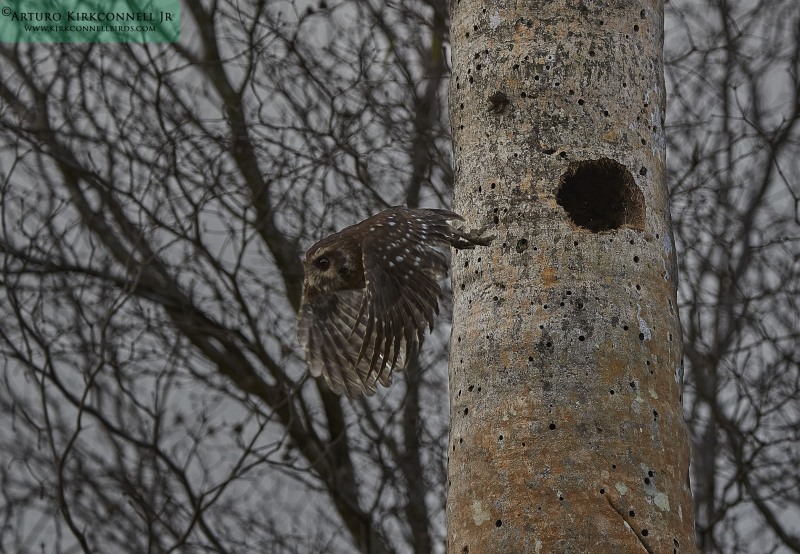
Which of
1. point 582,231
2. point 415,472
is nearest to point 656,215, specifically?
point 582,231

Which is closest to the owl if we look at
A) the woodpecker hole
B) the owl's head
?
the owl's head

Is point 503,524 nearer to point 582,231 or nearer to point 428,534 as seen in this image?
point 582,231

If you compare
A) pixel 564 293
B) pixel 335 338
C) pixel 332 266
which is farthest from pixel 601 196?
pixel 335 338

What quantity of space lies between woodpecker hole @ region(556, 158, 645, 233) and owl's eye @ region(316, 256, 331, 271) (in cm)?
72

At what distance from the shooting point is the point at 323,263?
395cm

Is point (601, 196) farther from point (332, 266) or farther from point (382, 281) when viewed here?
point (332, 266)

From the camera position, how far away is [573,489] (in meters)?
3.26

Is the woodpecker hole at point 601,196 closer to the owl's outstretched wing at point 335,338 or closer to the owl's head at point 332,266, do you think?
the owl's head at point 332,266

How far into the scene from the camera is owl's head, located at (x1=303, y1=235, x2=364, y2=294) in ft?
12.7

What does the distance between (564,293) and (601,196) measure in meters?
0.37

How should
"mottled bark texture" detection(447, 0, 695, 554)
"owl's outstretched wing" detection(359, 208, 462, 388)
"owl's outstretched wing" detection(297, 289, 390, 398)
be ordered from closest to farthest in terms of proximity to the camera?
1. "mottled bark texture" detection(447, 0, 695, 554)
2. "owl's outstretched wing" detection(359, 208, 462, 388)
3. "owl's outstretched wing" detection(297, 289, 390, 398)

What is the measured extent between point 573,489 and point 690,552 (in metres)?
0.38

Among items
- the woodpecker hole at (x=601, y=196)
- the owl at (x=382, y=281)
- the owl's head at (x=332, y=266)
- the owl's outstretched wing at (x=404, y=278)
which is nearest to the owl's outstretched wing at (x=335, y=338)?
the owl at (x=382, y=281)

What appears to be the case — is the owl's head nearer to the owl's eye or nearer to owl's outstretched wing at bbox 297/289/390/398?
the owl's eye
